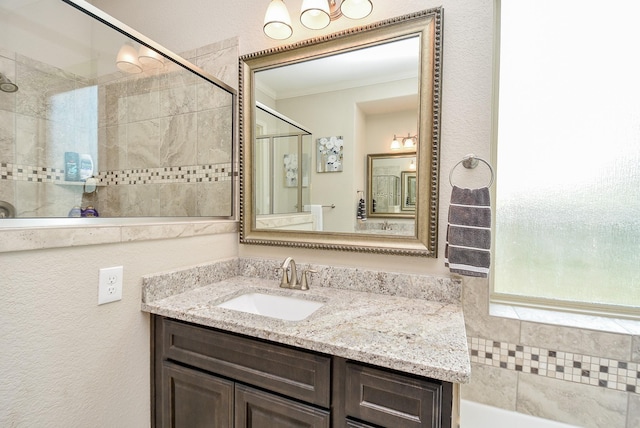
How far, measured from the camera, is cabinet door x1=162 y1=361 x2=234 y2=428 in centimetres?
100

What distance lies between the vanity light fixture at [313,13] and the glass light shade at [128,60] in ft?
2.65

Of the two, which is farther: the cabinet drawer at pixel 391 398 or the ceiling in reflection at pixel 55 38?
the ceiling in reflection at pixel 55 38

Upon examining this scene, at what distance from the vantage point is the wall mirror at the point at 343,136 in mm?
1228

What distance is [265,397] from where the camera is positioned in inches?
36.3

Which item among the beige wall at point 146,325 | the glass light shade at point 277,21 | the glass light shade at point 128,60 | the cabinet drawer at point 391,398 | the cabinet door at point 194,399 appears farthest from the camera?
the glass light shade at point 128,60

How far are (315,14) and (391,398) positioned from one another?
155 centimetres

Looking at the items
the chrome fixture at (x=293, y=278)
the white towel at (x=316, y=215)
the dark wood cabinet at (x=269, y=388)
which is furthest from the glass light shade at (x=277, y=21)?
the dark wood cabinet at (x=269, y=388)

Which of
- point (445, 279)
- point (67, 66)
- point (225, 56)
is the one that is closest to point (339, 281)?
point (445, 279)

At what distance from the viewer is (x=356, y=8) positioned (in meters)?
1.28

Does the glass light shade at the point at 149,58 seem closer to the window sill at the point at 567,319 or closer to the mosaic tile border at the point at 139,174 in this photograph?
the mosaic tile border at the point at 139,174

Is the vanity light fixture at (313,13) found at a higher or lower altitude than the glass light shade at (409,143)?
higher

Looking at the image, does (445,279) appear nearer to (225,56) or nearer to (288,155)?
(288,155)

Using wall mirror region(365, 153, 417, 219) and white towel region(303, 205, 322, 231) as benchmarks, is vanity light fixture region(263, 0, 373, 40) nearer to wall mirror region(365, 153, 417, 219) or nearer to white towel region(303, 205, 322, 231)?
wall mirror region(365, 153, 417, 219)

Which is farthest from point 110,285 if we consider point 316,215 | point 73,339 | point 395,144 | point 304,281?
point 395,144
